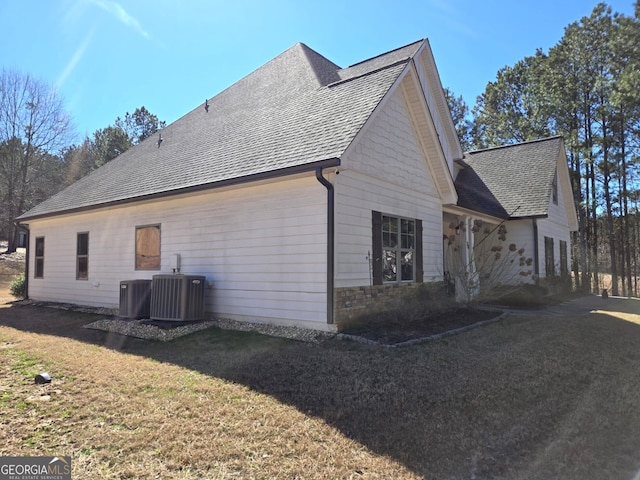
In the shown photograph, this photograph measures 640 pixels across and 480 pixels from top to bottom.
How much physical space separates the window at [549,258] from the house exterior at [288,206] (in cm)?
124

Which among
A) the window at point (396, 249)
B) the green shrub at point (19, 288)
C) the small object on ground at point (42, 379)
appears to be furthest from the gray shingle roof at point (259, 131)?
the small object on ground at point (42, 379)

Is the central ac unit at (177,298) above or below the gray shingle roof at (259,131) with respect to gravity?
below

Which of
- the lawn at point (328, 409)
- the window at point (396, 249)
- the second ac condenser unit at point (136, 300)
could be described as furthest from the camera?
the second ac condenser unit at point (136, 300)

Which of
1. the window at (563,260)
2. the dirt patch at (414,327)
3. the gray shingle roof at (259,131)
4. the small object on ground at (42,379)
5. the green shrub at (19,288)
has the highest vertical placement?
the gray shingle roof at (259,131)

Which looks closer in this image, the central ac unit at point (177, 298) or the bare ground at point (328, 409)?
the bare ground at point (328, 409)

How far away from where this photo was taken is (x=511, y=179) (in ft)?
54.2

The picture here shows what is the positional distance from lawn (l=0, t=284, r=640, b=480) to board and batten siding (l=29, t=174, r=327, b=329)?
1341mm

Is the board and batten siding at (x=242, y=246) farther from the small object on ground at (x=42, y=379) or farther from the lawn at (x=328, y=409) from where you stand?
the small object on ground at (x=42, y=379)

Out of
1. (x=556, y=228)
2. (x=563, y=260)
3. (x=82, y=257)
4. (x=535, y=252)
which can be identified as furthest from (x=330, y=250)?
(x=563, y=260)

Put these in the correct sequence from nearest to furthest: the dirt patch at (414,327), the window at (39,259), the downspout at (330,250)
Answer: the dirt patch at (414,327) → the downspout at (330,250) → the window at (39,259)

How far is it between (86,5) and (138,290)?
638 cm

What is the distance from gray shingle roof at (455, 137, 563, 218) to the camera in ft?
46.5

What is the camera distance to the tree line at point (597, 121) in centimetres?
1947

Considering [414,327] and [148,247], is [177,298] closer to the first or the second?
[148,247]
